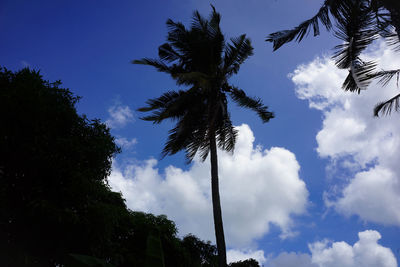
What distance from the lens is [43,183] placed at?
1026 centimetres

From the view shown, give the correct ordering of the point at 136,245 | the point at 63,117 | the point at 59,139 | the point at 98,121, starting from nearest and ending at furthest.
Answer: the point at 59,139, the point at 63,117, the point at 98,121, the point at 136,245

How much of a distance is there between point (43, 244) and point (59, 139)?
3.48 metres

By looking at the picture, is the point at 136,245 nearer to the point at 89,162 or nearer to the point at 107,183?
the point at 107,183

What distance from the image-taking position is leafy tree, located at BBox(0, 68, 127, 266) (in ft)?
31.7

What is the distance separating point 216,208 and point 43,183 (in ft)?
20.9

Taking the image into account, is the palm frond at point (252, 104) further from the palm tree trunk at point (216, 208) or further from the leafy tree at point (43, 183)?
the leafy tree at point (43, 183)

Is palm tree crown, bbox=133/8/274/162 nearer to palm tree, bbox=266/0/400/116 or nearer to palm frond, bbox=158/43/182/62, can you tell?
palm frond, bbox=158/43/182/62

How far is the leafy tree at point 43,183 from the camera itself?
9.67m

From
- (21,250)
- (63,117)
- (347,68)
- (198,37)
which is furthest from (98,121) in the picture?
(347,68)

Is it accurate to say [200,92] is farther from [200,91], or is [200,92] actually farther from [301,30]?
[301,30]

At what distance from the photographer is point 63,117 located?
11367mm

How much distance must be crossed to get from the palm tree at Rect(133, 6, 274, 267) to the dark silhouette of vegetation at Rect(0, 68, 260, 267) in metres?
4.11

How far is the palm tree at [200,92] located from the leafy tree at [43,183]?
4.53 metres

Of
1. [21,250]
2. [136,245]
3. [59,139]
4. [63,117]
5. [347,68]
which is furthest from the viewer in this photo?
[136,245]
